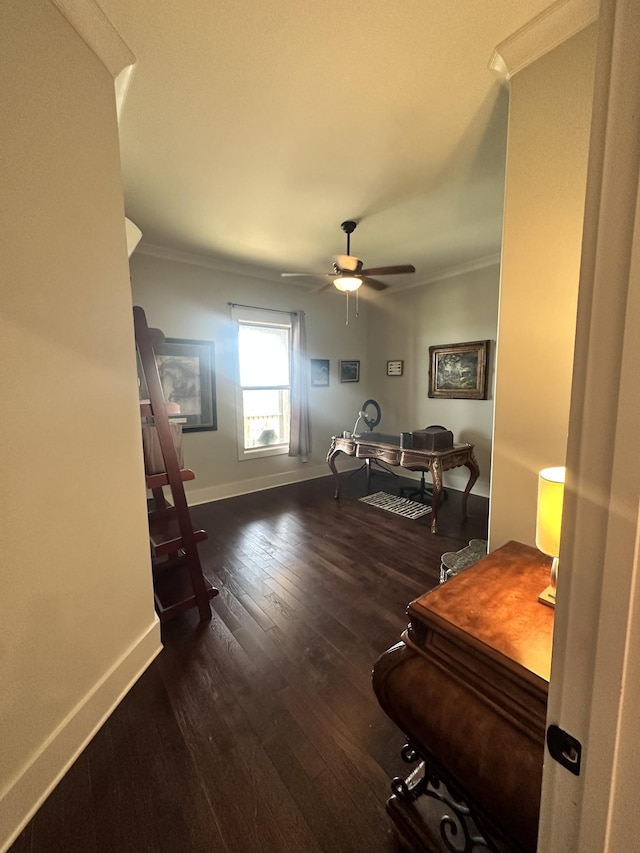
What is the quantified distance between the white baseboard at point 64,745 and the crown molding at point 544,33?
10.0 ft

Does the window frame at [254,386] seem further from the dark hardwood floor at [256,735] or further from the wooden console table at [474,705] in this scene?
the wooden console table at [474,705]

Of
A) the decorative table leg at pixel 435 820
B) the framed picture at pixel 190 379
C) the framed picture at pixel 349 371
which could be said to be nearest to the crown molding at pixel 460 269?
the framed picture at pixel 349 371

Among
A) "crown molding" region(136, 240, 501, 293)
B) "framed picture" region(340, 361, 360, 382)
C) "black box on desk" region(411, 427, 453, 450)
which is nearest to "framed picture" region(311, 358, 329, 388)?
"framed picture" region(340, 361, 360, 382)

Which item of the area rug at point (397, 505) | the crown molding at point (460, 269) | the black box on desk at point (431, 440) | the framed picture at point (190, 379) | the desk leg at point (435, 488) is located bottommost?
the area rug at point (397, 505)

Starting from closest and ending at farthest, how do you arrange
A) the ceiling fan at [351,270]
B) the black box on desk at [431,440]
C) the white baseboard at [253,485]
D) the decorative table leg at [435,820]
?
the decorative table leg at [435,820]
the ceiling fan at [351,270]
the black box on desk at [431,440]
the white baseboard at [253,485]

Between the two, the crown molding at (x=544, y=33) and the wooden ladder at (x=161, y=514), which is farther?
the wooden ladder at (x=161, y=514)

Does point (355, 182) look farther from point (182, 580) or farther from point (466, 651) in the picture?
point (182, 580)

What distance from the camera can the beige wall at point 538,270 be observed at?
133 centimetres

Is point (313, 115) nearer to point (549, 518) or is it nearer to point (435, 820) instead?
point (549, 518)

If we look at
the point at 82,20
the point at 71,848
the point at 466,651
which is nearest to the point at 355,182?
the point at 82,20

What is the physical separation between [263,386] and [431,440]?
7.21 feet

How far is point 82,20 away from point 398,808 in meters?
2.92

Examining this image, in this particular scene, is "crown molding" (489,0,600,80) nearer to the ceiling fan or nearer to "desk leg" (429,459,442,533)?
the ceiling fan

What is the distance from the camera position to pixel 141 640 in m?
1.64
